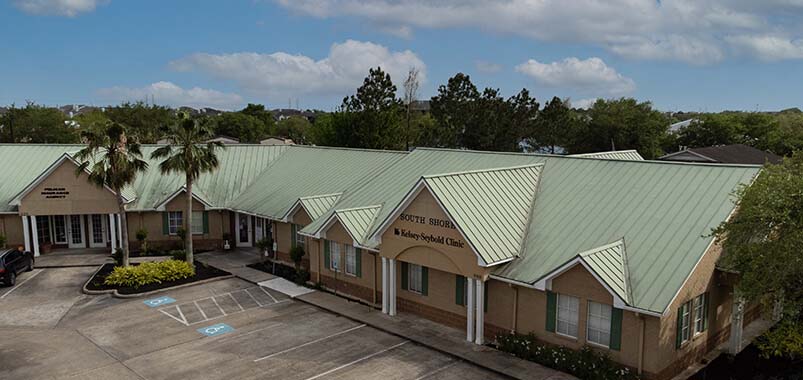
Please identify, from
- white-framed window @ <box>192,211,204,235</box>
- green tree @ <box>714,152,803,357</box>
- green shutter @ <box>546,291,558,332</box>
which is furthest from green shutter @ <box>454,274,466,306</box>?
white-framed window @ <box>192,211,204,235</box>

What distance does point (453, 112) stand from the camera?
6247cm

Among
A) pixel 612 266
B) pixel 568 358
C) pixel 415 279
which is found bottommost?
pixel 568 358

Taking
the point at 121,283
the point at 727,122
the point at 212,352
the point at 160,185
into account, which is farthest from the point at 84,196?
the point at 727,122

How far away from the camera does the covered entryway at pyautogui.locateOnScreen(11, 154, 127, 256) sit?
34.3 meters

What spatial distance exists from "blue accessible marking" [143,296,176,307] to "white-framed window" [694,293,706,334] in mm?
21942

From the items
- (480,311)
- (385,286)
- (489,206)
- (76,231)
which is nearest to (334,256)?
(385,286)

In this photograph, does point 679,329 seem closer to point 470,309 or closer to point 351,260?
point 470,309

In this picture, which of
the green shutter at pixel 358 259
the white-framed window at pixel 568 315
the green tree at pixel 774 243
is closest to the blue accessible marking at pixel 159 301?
the green shutter at pixel 358 259

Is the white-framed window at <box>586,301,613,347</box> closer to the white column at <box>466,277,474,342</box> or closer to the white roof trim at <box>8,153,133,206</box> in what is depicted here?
the white column at <box>466,277,474,342</box>

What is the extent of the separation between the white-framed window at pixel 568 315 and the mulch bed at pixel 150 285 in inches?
745

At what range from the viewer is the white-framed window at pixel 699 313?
19.0m

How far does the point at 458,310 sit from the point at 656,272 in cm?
768

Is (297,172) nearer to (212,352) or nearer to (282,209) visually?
(282,209)

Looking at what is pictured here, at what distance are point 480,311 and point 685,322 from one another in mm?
6732
